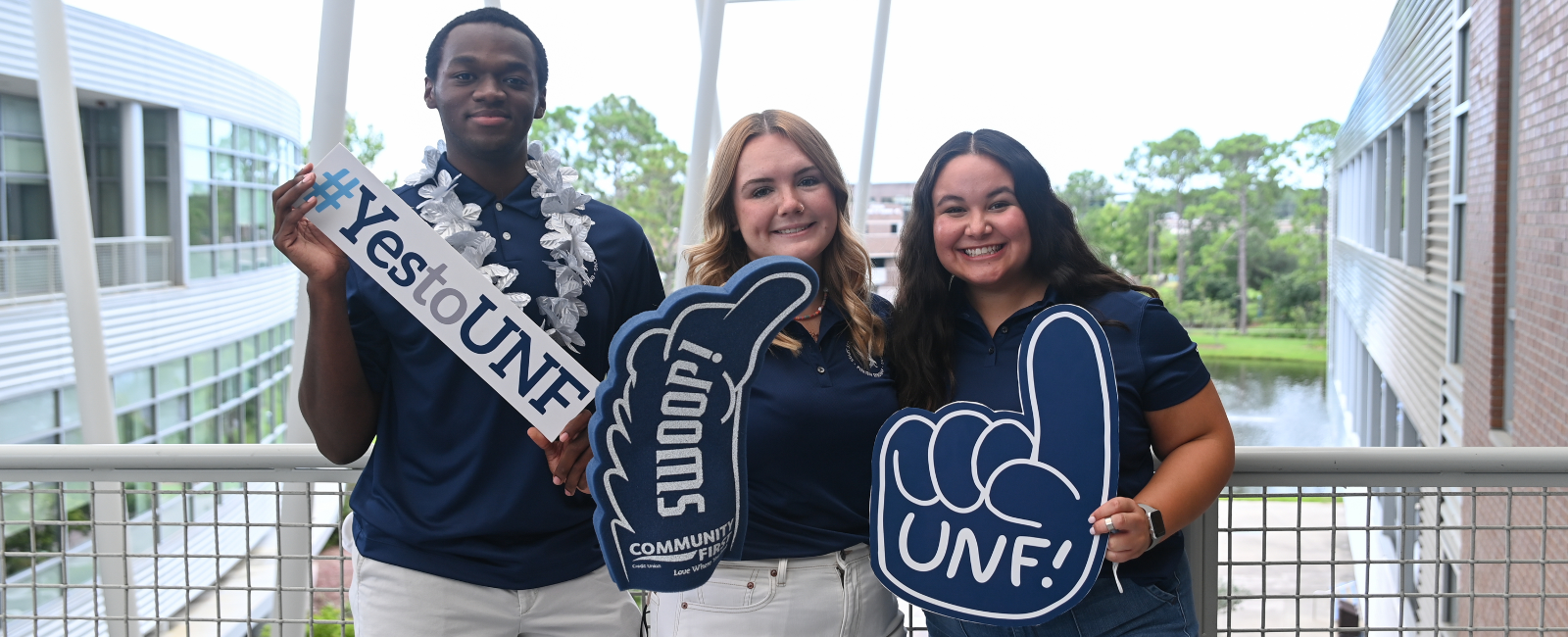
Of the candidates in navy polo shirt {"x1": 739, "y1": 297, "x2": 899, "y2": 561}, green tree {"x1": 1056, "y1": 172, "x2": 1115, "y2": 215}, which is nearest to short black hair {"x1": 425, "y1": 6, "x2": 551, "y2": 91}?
navy polo shirt {"x1": 739, "y1": 297, "x2": 899, "y2": 561}

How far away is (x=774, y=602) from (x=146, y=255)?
33.8 ft

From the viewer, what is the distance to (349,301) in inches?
57.9

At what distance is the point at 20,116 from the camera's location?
8.12 m

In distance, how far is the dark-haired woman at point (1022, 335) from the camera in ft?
4.42

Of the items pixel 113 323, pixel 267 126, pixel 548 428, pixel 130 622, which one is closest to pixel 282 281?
pixel 267 126

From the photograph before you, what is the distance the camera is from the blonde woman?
4.58 feet

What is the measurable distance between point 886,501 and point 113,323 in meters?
9.31

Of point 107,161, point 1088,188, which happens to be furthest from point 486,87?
point 1088,188

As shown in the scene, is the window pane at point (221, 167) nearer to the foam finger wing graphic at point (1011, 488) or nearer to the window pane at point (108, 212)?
the window pane at point (108, 212)

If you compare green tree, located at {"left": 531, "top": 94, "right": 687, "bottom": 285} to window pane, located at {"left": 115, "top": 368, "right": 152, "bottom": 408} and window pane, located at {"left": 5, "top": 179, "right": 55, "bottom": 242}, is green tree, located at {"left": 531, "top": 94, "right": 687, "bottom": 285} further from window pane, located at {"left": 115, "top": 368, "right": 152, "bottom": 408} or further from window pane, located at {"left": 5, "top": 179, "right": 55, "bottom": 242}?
window pane, located at {"left": 5, "top": 179, "right": 55, "bottom": 242}

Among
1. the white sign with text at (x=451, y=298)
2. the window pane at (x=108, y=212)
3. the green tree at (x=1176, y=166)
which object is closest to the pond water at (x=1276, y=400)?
the green tree at (x=1176, y=166)

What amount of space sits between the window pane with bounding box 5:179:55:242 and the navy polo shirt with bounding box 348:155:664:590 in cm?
876

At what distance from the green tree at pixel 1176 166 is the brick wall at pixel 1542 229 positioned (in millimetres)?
19398

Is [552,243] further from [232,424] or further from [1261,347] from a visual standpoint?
[1261,347]
